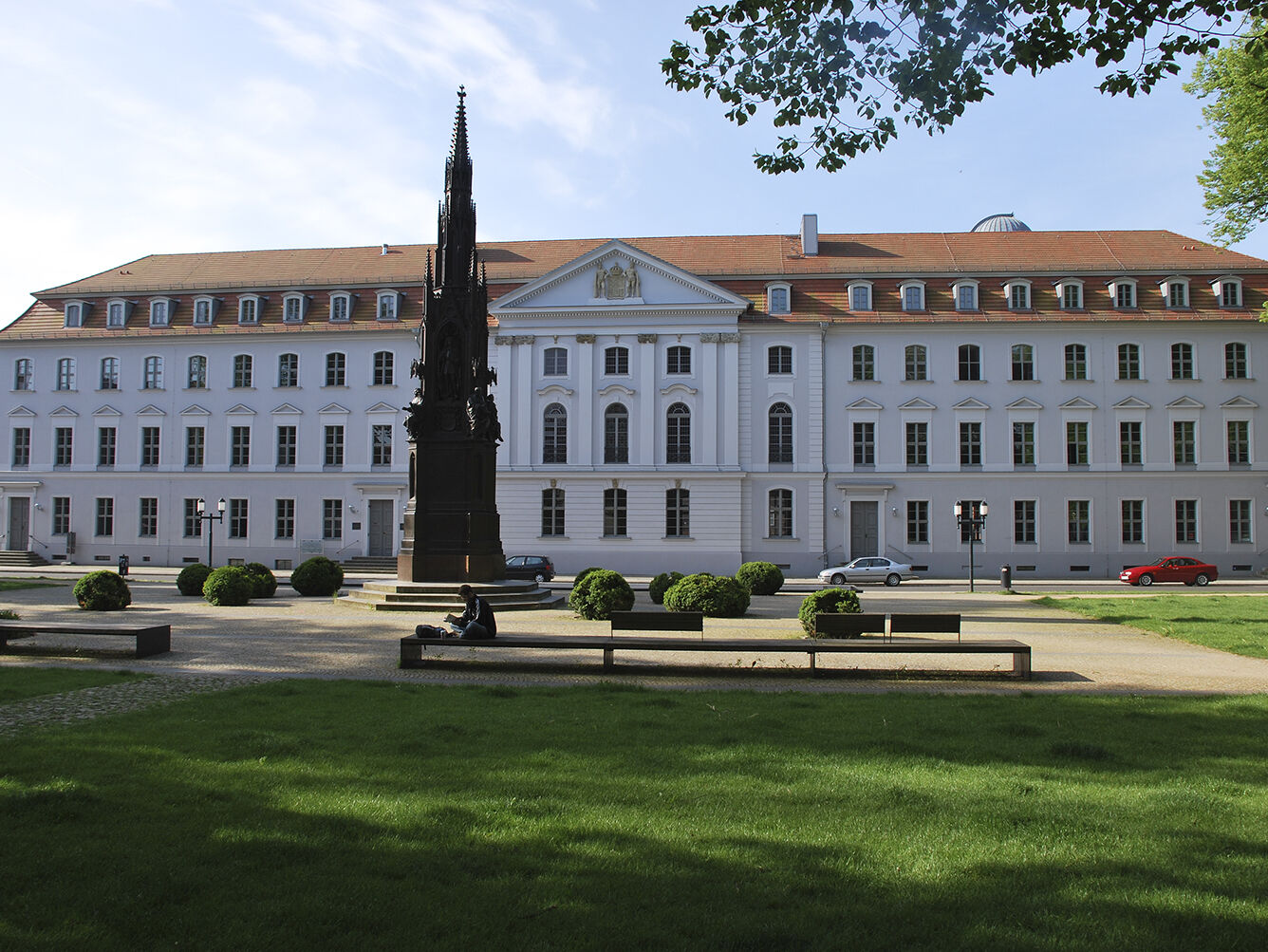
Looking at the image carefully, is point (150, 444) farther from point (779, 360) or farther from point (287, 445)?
point (779, 360)

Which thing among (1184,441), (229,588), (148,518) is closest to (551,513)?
(148,518)

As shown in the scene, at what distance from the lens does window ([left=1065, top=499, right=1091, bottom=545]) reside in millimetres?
41844

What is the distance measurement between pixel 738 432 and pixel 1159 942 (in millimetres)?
38883

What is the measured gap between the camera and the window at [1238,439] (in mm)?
42188

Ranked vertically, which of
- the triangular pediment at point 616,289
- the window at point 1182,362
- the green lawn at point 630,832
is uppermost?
the triangular pediment at point 616,289

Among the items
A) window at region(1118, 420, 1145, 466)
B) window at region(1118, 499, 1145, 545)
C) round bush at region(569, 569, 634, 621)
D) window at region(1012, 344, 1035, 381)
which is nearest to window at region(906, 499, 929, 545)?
window at region(1012, 344, 1035, 381)

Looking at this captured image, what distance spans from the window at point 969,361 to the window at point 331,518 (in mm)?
29271

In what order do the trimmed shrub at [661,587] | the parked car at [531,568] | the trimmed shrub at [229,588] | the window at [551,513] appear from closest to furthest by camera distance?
1. the trimmed shrub at [661,587]
2. the trimmed shrub at [229,588]
3. the parked car at [531,568]
4. the window at [551,513]

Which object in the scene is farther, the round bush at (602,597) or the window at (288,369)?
the window at (288,369)

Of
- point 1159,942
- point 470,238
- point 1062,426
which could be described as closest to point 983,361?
point 1062,426

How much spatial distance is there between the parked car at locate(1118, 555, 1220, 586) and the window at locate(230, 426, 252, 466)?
129ft

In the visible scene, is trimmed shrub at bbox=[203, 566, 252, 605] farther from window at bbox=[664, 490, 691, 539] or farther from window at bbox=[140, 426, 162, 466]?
window at bbox=[140, 426, 162, 466]

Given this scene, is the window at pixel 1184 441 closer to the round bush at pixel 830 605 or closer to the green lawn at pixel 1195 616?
the green lawn at pixel 1195 616

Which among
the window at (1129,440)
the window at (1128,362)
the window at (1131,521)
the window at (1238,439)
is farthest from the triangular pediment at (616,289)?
the window at (1238,439)
